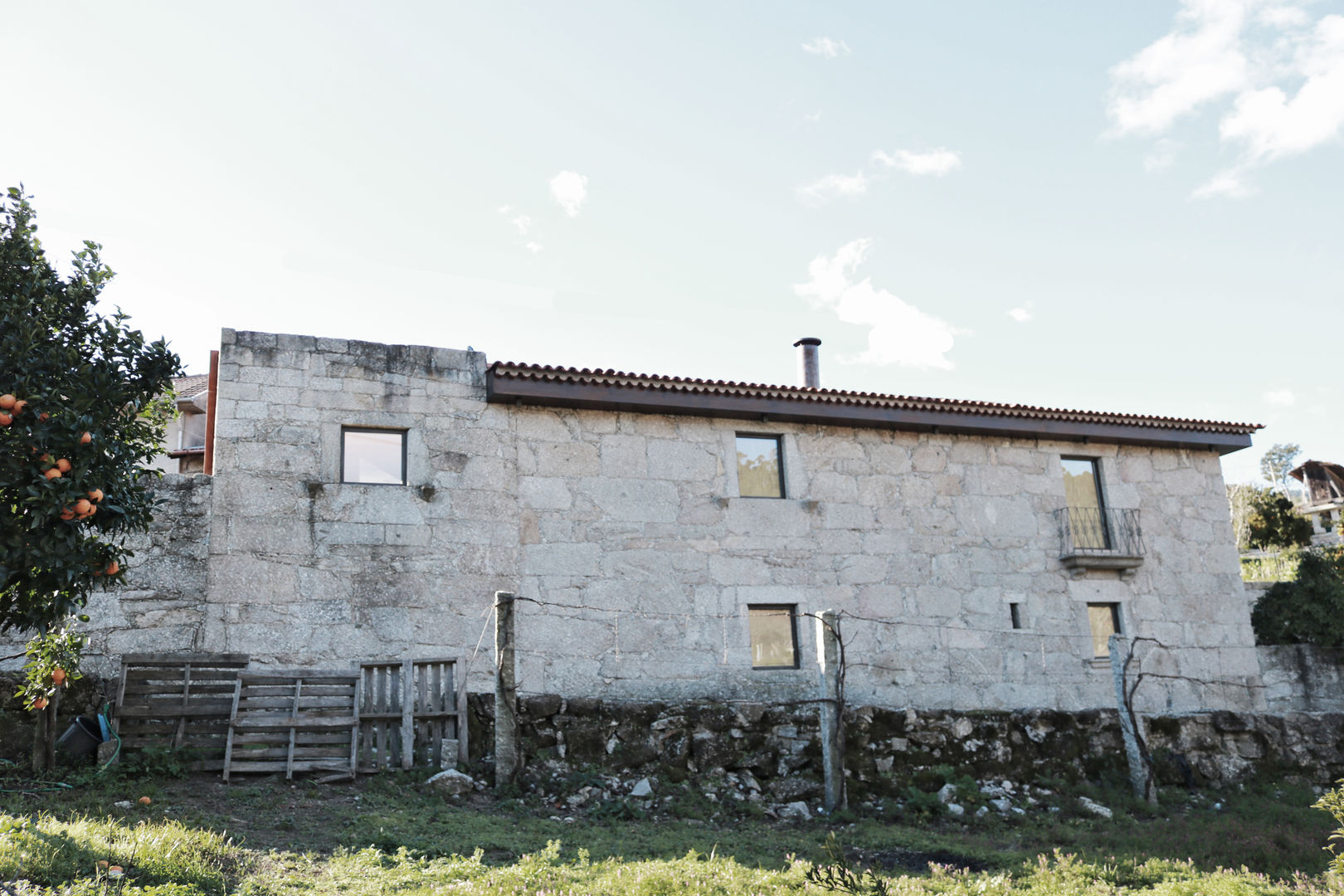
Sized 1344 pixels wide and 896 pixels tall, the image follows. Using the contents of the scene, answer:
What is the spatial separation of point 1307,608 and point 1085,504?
4.08 meters

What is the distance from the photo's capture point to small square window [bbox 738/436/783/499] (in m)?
12.6

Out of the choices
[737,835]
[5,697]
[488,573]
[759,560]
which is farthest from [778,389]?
[5,697]

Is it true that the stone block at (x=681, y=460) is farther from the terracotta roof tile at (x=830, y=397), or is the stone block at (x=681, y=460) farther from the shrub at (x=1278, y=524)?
the shrub at (x=1278, y=524)

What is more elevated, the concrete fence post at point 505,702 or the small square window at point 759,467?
the small square window at point 759,467

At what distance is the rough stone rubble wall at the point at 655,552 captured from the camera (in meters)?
10.6

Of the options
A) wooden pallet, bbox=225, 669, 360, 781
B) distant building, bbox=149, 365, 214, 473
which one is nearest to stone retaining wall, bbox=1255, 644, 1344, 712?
wooden pallet, bbox=225, 669, 360, 781

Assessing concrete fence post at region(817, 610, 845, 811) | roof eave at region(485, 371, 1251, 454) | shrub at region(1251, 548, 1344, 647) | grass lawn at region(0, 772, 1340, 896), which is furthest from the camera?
shrub at region(1251, 548, 1344, 647)

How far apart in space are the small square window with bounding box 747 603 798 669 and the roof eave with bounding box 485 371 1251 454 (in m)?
2.39

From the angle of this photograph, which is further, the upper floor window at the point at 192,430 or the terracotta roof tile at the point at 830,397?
the upper floor window at the point at 192,430

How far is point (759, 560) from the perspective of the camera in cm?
1219

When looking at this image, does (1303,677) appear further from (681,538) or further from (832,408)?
(681,538)

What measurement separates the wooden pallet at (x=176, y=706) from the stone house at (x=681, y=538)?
763mm

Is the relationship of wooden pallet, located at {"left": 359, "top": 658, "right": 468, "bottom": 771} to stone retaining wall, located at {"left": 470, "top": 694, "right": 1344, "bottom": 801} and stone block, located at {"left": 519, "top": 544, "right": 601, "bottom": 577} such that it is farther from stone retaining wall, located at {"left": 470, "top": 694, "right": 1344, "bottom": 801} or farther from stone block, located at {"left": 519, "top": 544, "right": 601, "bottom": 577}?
stone block, located at {"left": 519, "top": 544, "right": 601, "bottom": 577}

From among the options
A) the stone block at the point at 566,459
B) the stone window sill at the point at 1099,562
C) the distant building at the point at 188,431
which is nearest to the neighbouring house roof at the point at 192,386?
the distant building at the point at 188,431
